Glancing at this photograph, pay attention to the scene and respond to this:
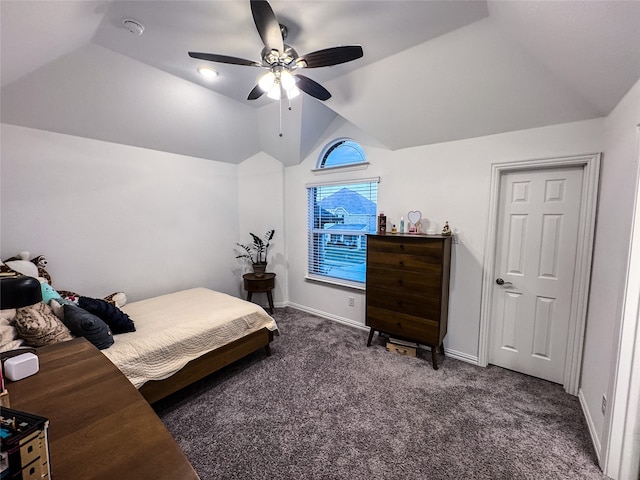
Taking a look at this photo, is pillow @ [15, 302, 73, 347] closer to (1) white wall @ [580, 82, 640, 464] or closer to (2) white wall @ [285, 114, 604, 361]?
(2) white wall @ [285, 114, 604, 361]

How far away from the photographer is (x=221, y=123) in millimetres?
3277

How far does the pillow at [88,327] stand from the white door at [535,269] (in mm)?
3358

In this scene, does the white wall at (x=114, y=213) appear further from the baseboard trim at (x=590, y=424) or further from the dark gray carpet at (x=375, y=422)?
the baseboard trim at (x=590, y=424)

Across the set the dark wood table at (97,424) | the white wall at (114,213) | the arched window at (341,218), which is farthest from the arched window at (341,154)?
the dark wood table at (97,424)

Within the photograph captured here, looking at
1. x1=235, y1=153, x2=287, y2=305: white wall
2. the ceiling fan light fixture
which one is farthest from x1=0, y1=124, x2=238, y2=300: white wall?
the ceiling fan light fixture

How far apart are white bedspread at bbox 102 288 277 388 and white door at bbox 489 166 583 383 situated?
2.37 metres

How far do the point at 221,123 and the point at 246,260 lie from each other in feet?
6.83

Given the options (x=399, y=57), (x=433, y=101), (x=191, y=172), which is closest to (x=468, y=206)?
(x=433, y=101)

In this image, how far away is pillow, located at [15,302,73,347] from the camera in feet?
5.21

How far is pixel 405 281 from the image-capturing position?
257 cm

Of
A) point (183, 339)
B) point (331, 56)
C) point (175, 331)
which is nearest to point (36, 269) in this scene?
point (175, 331)

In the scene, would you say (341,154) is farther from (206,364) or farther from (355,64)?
(206,364)

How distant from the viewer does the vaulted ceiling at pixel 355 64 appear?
1.49m

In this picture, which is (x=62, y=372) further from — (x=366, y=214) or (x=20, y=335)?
(x=366, y=214)
